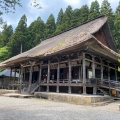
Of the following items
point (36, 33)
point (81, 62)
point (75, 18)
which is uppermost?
point (75, 18)

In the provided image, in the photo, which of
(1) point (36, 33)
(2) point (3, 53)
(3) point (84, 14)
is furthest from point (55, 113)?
(1) point (36, 33)

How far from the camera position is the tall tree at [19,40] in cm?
3759

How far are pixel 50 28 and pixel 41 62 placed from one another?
23.1m

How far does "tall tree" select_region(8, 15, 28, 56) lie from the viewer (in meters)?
37.6

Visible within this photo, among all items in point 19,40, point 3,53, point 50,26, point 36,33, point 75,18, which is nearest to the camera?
point 75,18

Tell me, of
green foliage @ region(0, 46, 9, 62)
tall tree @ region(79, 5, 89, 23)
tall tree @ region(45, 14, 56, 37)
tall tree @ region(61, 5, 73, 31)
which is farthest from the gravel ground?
tall tree @ region(45, 14, 56, 37)

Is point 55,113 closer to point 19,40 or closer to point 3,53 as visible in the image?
point 3,53

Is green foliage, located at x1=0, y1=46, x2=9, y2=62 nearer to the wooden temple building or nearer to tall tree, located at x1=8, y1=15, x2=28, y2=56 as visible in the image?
tall tree, located at x1=8, y1=15, x2=28, y2=56

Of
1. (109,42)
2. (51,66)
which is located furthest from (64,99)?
(109,42)

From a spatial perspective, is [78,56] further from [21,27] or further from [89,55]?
[21,27]

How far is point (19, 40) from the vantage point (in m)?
37.5

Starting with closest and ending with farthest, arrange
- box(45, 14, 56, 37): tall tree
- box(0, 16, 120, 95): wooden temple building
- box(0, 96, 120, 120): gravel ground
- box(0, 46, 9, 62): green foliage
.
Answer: box(0, 96, 120, 120): gravel ground
box(0, 16, 120, 95): wooden temple building
box(0, 46, 9, 62): green foliage
box(45, 14, 56, 37): tall tree

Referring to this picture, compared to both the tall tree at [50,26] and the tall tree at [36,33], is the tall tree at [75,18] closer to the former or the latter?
the tall tree at [50,26]

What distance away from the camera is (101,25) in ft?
53.8
